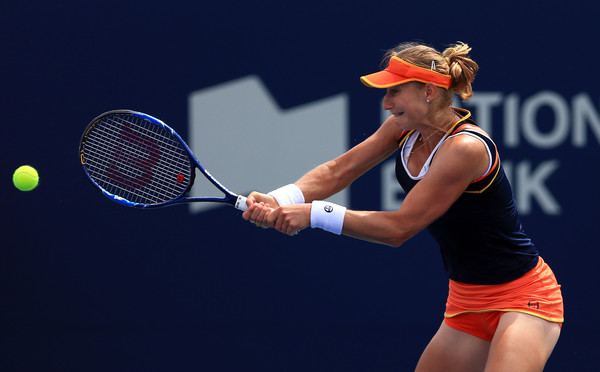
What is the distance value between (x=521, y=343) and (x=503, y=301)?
19 centimetres

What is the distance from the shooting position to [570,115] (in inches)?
173

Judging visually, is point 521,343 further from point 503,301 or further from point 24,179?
point 24,179

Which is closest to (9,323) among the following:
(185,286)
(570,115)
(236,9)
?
(185,286)

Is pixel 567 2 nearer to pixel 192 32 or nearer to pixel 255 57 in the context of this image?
pixel 255 57

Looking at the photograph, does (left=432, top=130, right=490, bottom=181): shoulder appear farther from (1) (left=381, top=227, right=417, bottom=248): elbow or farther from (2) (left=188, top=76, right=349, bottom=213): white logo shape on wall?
(2) (left=188, top=76, right=349, bottom=213): white logo shape on wall

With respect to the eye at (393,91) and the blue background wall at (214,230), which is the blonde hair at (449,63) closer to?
the eye at (393,91)

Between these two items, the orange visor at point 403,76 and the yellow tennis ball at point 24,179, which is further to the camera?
the yellow tennis ball at point 24,179

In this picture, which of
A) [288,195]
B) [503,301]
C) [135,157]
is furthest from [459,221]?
[135,157]

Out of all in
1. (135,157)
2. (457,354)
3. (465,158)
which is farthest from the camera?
(135,157)

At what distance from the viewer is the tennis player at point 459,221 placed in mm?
2723

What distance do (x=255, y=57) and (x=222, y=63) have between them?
179 millimetres

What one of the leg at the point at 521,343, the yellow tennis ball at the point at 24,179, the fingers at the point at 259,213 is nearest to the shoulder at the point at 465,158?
the leg at the point at 521,343

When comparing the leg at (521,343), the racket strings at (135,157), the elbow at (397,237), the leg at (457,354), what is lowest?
the leg at (457,354)

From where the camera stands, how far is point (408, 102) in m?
2.87
